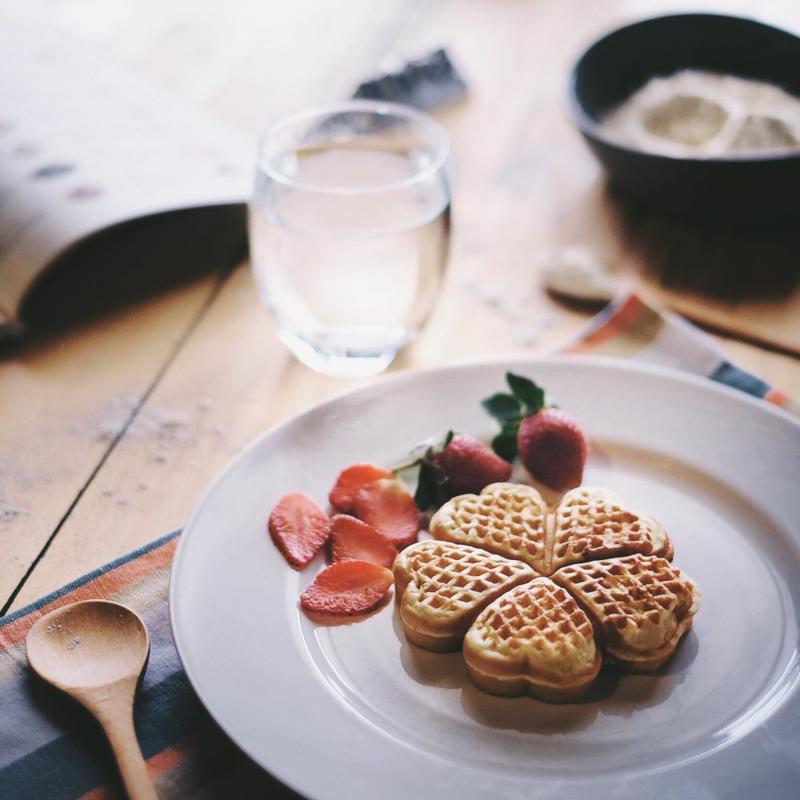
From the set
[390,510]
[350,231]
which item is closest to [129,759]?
[390,510]

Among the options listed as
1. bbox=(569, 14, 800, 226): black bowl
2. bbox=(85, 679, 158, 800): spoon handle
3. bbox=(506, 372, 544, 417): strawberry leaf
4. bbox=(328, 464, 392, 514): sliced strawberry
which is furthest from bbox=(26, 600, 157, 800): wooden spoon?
bbox=(569, 14, 800, 226): black bowl

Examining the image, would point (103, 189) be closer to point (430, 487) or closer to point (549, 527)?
point (430, 487)

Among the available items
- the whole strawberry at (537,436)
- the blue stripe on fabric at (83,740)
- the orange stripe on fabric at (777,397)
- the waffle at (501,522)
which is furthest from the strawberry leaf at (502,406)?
the blue stripe on fabric at (83,740)

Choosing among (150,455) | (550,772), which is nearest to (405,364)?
(150,455)

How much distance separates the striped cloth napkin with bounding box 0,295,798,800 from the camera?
2.44 ft

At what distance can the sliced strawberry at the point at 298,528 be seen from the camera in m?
0.90

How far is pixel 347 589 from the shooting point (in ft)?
2.87

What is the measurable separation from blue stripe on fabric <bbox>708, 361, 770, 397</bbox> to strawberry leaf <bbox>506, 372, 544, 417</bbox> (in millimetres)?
278

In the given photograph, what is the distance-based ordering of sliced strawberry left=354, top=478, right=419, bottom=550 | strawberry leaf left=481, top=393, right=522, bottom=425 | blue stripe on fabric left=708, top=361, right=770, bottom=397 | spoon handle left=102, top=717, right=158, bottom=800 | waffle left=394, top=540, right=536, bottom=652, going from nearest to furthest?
1. spoon handle left=102, top=717, right=158, bottom=800
2. waffle left=394, top=540, right=536, bottom=652
3. sliced strawberry left=354, top=478, right=419, bottom=550
4. strawberry leaf left=481, top=393, right=522, bottom=425
5. blue stripe on fabric left=708, top=361, right=770, bottom=397

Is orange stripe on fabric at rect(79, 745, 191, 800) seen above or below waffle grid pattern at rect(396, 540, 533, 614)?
below

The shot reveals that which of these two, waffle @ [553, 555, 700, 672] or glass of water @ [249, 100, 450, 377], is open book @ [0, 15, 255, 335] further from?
waffle @ [553, 555, 700, 672]

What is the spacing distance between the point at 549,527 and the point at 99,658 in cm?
42

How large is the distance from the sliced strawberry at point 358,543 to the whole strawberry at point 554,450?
0.19m

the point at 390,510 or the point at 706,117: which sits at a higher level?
the point at 706,117
